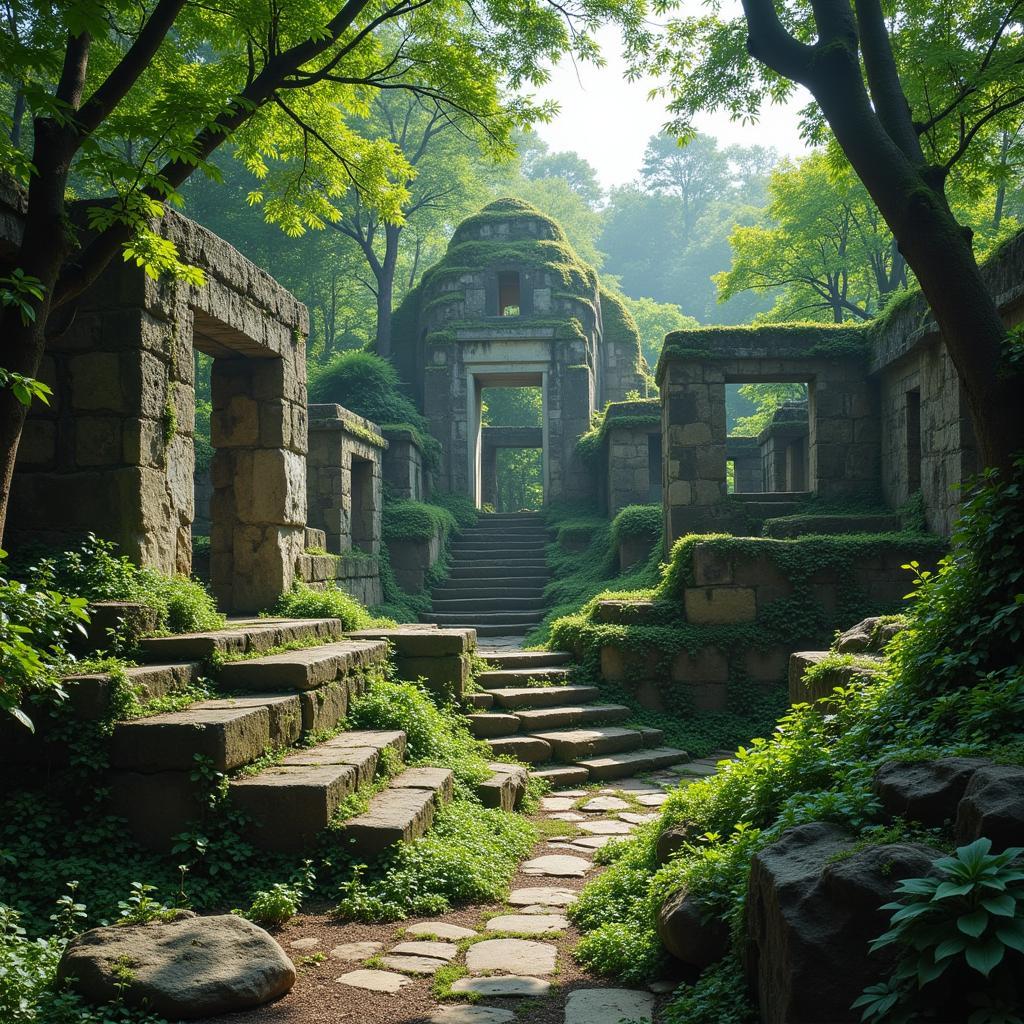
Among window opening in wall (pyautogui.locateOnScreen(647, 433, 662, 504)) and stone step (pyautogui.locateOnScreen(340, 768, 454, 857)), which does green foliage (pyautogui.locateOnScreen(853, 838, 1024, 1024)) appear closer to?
stone step (pyautogui.locateOnScreen(340, 768, 454, 857))

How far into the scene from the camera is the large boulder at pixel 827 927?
2.63 meters

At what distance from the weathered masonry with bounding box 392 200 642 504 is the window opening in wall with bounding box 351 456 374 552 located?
663cm

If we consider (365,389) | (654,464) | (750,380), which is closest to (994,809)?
(750,380)

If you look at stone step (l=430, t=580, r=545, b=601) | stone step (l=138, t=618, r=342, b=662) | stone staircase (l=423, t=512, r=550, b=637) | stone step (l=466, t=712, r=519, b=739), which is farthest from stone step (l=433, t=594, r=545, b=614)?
stone step (l=138, t=618, r=342, b=662)

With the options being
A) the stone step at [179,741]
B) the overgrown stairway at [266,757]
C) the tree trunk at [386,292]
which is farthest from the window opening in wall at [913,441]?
the tree trunk at [386,292]

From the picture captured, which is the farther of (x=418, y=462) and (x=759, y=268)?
(x=759, y=268)

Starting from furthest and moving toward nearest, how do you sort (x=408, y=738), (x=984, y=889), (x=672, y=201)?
(x=672, y=201) → (x=408, y=738) → (x=984, y=889)

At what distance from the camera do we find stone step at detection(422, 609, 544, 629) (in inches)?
632

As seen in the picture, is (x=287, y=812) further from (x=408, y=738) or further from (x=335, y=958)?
(x=408, y=738)

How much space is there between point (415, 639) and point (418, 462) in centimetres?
1145

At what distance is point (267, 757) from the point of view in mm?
5633

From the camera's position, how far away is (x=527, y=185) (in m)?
45.5

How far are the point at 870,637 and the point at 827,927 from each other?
16.3 feet

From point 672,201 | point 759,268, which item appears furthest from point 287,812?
point 672,201
